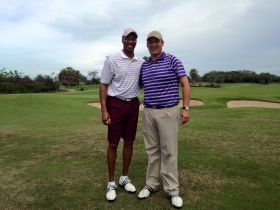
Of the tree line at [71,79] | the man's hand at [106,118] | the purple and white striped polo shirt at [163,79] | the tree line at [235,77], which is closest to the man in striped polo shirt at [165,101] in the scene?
the purple and white striped polo shirt at [163,79]

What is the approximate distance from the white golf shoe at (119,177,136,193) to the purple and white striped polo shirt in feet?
4.32

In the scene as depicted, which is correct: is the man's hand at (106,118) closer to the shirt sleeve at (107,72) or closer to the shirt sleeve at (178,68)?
the shirt sleeve at (107,72)

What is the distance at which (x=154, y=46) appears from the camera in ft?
17.3

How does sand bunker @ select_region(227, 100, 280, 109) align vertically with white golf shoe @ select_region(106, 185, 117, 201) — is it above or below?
below

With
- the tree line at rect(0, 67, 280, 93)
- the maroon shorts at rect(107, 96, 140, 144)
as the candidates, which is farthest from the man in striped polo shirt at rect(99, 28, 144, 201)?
the tree line at rect(0, 67, 280, 93)

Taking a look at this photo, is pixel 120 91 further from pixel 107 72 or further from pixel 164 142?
pixel 164 142

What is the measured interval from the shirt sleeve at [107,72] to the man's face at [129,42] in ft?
1.05

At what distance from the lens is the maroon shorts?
5.58 m

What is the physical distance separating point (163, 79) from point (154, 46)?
0.49 meters

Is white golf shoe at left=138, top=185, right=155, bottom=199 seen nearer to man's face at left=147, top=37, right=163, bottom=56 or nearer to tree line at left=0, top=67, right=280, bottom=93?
man's face at left=147, top=37, right=163, bottom=56

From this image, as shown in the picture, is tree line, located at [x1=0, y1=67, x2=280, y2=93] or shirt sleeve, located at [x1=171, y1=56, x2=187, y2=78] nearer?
shirt sleeve, located at [x1=171, y1=56, x2=187, y2=78]

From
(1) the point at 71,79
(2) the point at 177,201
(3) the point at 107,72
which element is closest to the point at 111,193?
(2) the point at 177,201

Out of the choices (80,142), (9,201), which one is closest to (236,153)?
(80,142)

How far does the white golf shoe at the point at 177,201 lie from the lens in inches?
195
